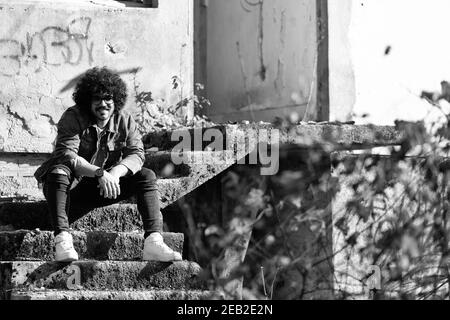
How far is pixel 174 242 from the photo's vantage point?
6.89 meters

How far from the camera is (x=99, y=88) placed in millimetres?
6797

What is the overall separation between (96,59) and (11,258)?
2707 mm

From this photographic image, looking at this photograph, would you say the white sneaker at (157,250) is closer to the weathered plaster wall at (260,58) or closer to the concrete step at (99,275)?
the concrete step at (99,275)

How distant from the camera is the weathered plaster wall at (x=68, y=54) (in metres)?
8.33

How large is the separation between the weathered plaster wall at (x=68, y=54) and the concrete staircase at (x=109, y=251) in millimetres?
1336

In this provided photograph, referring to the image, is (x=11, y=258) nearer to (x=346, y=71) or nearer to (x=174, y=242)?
(x=174, y=242)

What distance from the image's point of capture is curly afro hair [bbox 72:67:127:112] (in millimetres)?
6805

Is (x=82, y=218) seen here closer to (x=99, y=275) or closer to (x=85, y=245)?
(x=85, y=245)

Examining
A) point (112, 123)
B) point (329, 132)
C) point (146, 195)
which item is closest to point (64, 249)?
point (146, 195)

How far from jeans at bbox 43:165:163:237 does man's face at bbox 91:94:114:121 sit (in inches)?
16.2

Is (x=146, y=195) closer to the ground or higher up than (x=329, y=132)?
closer to the ground

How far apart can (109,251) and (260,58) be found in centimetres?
352

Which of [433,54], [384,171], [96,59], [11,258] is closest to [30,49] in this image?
[96,59]

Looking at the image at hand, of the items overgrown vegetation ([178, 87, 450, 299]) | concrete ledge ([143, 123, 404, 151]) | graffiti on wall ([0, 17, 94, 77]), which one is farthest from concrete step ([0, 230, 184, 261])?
graffiti on wall ([0, 17, 94, 77])
